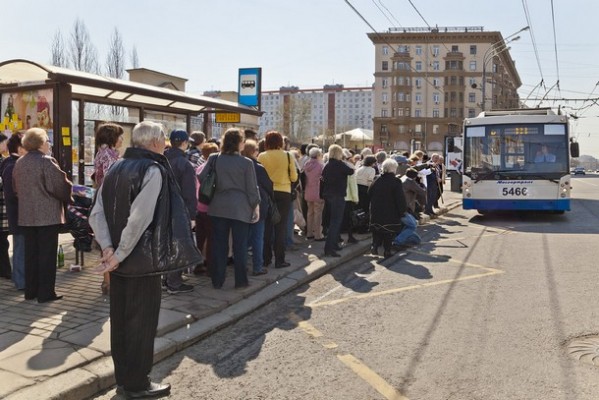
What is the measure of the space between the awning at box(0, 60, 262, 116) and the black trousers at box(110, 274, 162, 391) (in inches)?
202

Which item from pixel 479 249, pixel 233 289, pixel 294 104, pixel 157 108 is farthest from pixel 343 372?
pixel 294 104

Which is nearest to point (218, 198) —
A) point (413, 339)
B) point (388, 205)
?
point (413, 339)

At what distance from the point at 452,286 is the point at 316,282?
1708mm

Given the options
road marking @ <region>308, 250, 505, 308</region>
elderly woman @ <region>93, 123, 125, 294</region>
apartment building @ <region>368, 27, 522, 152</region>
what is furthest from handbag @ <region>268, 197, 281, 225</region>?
apartment building @ <region>368, 27, 522, 152</region>

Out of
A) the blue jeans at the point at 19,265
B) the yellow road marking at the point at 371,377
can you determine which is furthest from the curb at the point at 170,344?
the blue jeans at the point at 19,265

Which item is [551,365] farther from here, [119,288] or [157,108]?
[157,108]

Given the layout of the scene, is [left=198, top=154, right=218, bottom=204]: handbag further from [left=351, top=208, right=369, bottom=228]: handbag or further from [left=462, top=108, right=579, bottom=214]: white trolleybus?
[left=462, top=108, right=579, bottom=214]: white trolleybus

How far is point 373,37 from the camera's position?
9306 cm

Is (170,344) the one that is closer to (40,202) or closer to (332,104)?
(40,202)

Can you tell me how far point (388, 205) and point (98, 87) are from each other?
15.8 ft

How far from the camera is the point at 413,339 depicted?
16.5ft

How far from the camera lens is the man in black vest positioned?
362 cm

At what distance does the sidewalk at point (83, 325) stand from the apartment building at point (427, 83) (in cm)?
9058

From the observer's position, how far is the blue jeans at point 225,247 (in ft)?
21.3
